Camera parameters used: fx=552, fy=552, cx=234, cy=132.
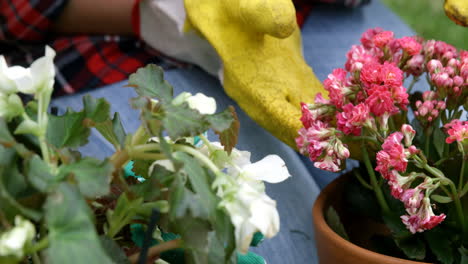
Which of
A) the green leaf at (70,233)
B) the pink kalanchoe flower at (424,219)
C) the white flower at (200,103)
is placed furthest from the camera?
the pink kalanchoe flower at (424,219)

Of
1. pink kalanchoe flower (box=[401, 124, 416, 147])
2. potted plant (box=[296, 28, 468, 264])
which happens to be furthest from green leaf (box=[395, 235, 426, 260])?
pink kalanchoe flower (box=[401, 124, 416, 147])

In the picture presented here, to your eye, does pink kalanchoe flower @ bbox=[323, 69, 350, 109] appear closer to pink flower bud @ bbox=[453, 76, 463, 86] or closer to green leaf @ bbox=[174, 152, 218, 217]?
pink flower bud @ bbox=[453, 76, 463, 86]

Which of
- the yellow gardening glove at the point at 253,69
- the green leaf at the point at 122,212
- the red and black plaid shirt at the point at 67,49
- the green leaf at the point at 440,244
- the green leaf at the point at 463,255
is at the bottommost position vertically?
the red and black plaid shirt at the point at 67,49

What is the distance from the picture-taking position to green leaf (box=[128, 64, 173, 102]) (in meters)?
0.35

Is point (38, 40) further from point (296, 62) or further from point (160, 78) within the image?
point (160, 78)

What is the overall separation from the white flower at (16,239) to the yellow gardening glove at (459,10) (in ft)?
1.65

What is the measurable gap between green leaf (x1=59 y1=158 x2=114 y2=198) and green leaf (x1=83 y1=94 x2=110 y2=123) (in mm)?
47

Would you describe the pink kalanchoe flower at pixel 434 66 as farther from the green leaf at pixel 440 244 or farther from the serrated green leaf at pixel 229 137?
the serrated green leaf at pixel 229 137

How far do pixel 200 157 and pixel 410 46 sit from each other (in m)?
0.34

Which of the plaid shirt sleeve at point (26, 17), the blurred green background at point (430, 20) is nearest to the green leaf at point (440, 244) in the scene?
the plaid shirt sleeve at point (26, 17)

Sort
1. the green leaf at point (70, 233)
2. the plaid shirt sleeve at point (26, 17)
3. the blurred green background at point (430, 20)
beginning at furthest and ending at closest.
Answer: the blurred green background at point (430, 20) → the plaid shirt sleeve at point (26, 17) → the green leaf at point (70, 233)

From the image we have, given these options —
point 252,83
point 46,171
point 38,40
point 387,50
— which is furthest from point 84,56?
point 46,171

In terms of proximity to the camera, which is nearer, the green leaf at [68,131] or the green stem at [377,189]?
the green leaf at [68,131]

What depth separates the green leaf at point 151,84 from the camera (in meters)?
0.35
